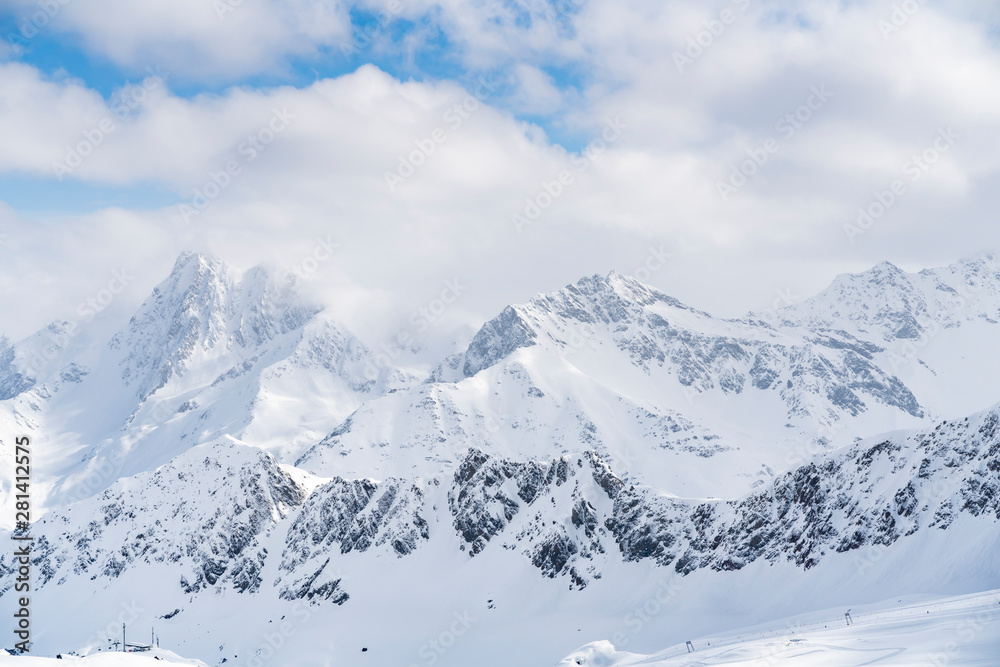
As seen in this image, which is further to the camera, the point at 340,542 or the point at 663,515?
the point at 340,542

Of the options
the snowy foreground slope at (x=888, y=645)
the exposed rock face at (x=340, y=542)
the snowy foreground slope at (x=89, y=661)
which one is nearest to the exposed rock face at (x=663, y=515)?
the exposed rock face at (x=340, y=542)

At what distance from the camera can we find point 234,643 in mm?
174375

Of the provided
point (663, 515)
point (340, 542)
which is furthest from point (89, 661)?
point (340, 542)

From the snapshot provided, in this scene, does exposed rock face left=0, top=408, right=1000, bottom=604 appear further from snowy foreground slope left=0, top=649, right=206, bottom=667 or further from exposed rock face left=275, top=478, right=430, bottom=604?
snowy foreground slope left=0, top=649, right=206, bottom=667

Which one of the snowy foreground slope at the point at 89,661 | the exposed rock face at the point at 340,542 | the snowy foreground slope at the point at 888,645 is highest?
the exposed rock face at the point at 340,542

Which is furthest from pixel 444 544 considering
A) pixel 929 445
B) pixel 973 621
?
pixel 973 621

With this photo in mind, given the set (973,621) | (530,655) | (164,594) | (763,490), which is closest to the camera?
(973,621)

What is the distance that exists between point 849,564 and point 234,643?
370ft

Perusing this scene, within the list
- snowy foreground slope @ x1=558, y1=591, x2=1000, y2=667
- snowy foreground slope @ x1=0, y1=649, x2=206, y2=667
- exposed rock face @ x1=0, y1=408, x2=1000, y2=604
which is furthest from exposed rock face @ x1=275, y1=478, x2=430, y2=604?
snowy foreground slope @ x1=558, y1=591, x2=1000, y2=667

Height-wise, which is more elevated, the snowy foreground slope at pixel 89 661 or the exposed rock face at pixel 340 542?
the exposed rock face at pixel 340 542

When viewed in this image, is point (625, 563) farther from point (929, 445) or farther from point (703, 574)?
point (929, 445)

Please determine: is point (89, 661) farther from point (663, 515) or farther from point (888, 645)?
point (663, 515)

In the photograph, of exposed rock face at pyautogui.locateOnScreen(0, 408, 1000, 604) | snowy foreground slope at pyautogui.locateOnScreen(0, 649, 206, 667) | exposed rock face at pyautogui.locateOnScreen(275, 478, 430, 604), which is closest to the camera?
snowy foreground slope at pyautogui.locateOnScreen(0, 649, 206, 667)

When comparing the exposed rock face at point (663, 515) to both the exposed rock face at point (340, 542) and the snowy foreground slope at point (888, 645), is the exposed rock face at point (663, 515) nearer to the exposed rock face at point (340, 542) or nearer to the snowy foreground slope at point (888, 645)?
the exposed rock face at point (340, 542)
